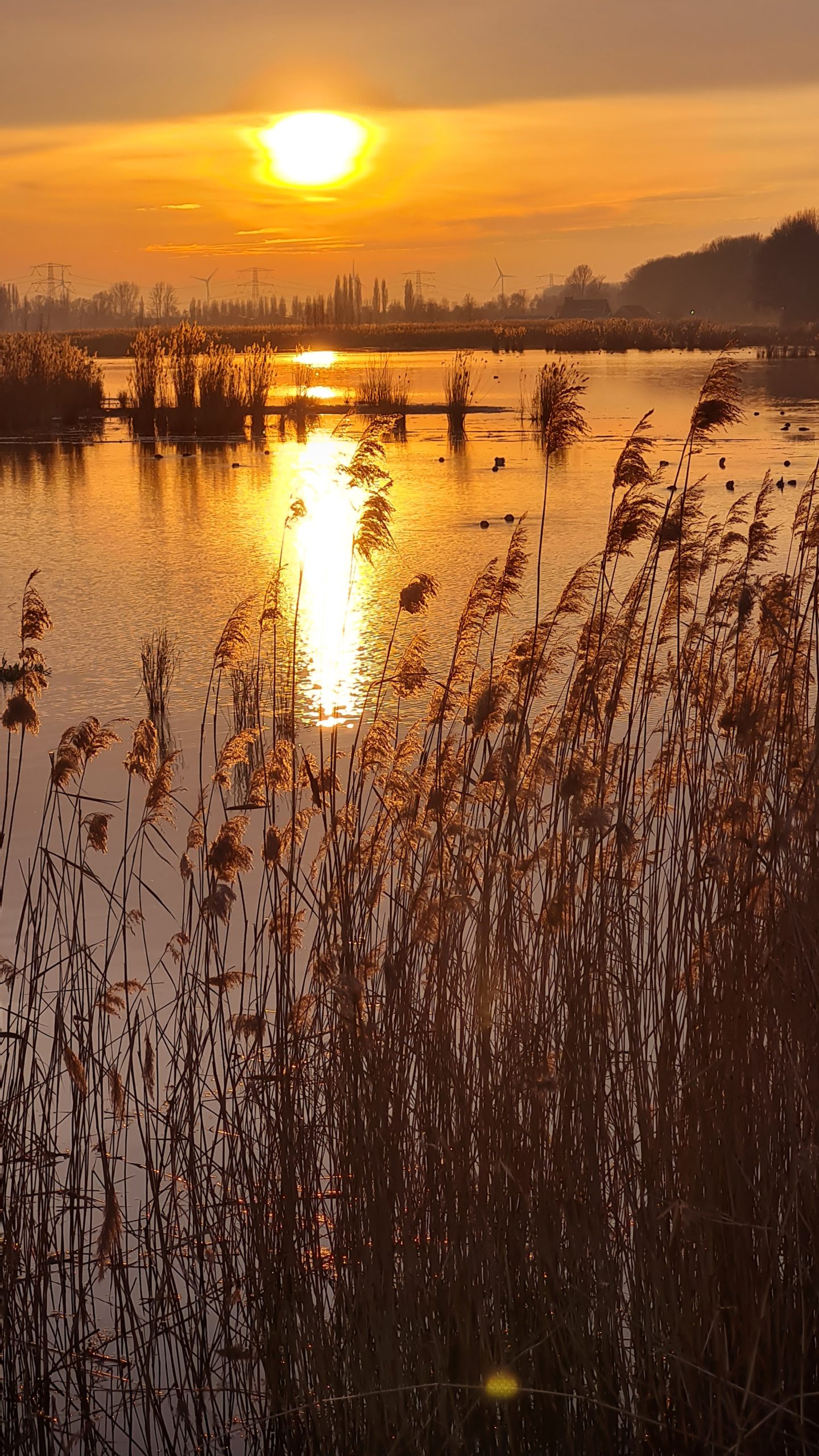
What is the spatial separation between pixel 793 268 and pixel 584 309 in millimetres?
49462

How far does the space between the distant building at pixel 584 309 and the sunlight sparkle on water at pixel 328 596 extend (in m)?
100

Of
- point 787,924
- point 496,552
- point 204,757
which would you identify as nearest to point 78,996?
point 787,924

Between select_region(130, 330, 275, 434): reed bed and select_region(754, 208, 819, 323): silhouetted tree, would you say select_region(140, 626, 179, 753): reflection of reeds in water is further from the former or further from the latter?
select_region(754, 208, 819, 323): silhouetted tree

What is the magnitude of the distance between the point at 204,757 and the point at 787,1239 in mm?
4464

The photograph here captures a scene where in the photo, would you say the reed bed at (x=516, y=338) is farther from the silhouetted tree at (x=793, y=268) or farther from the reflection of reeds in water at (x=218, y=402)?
the reflection of reeds in water at (x=218, y=402)

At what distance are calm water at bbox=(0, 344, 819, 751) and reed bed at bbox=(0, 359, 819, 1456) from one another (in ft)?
4.02

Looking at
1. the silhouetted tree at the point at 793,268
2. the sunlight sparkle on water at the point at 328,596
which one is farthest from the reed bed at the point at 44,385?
the silhouetted tree at the point at 793,268

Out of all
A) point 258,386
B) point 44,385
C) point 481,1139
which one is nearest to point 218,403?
point 258,386

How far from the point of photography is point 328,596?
10.7 meters

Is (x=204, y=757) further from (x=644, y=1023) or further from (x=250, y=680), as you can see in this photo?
(x=644, y=1023)

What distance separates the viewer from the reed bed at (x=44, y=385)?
2181cm

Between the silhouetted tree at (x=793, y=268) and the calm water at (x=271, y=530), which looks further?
the silhouetted tree at (x=793, y=268)

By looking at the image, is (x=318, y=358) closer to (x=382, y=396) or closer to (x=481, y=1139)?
(x=382, y=396)

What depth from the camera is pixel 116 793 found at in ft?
19.2
